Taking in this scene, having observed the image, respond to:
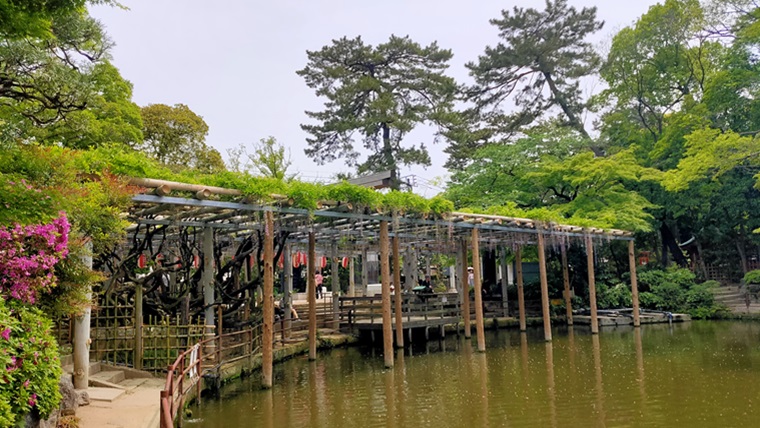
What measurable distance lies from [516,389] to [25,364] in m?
7.27

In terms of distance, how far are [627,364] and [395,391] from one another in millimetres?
5194

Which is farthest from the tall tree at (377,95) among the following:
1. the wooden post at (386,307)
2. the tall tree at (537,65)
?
the wooden post at (386,307)

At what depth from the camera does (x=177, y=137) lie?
21.7 meters

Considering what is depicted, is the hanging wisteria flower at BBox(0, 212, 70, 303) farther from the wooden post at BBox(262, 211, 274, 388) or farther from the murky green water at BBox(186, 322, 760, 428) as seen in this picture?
the wooden post at BBox(262, 211, 274, 388)

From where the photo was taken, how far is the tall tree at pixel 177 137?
69.6 feet

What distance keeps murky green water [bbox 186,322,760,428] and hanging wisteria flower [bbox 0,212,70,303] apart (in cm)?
304

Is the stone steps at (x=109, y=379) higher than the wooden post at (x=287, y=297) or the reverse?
the reverse

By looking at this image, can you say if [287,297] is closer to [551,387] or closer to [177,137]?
[551,387]

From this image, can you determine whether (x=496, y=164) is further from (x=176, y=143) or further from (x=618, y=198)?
(x=176, y=143)

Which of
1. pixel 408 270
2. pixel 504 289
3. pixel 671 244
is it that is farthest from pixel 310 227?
pixel 671 244

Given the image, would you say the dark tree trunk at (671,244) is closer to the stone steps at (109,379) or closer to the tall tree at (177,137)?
the tall tree at (177,137)

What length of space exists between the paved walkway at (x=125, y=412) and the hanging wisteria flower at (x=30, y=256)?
5.06 feet

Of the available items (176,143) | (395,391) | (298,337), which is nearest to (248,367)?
(395,391)

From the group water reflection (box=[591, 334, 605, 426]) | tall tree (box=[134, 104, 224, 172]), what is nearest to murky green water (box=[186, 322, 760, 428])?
water reflection (box=[591, 334, 605, 426])
